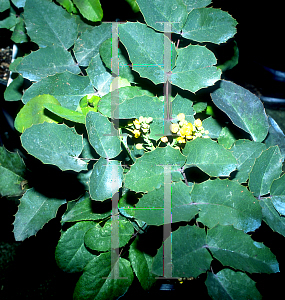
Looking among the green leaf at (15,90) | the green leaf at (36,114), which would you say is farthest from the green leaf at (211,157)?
the green leaf at (15,90)

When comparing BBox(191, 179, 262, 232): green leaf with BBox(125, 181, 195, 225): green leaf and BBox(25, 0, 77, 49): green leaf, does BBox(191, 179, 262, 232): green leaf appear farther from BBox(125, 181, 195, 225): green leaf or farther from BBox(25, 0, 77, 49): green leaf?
BBox(25, 0, 77, 49): green leaf

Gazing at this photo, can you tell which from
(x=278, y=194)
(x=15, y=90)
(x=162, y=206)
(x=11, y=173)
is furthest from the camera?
(x=15, y=90)

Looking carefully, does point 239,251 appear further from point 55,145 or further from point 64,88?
point 64,88

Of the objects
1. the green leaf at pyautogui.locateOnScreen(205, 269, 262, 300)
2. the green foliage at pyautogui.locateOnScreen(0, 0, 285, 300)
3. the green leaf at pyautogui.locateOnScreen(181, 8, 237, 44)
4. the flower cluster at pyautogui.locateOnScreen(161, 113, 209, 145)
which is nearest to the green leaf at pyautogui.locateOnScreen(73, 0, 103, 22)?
the green foliage at pyautogui.locateOnScreen(0, 0, 285, 300)

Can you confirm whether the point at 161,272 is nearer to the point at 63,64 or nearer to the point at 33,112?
the point at 33,112

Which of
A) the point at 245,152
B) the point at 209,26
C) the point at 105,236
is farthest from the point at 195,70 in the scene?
the point at 105,236
